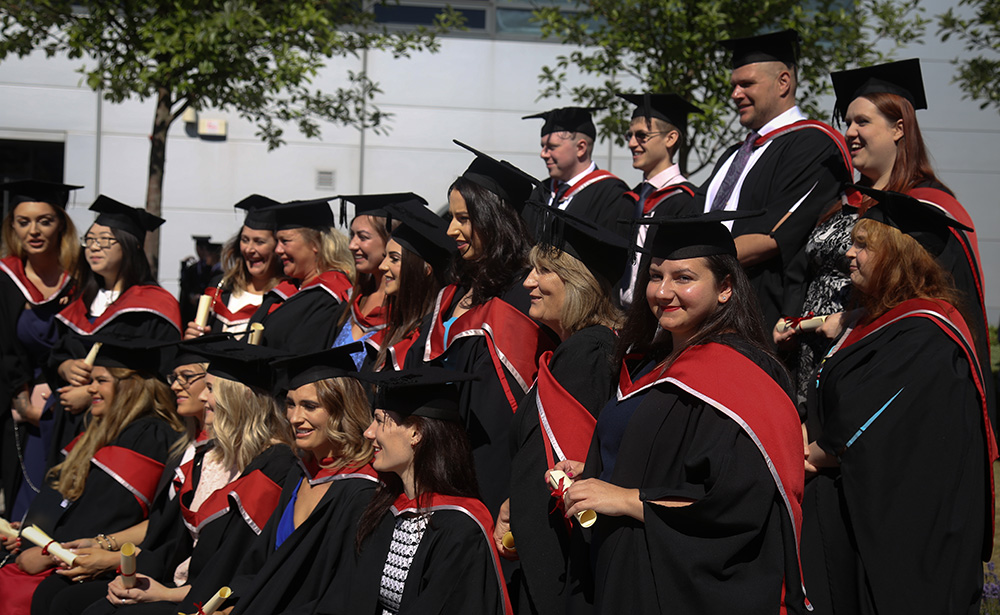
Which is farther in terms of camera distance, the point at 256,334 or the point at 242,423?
the point at 256,334

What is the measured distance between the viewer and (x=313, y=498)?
4246 mm

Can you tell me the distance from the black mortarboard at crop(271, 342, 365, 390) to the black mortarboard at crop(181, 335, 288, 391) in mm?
401

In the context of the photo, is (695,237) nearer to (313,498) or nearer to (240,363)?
(313,498)

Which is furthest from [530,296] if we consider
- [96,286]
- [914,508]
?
[96,286]

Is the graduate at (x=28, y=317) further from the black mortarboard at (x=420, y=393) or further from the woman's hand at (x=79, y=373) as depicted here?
the black mortarboard at (x=420, y=393)

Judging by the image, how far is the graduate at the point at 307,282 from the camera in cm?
586

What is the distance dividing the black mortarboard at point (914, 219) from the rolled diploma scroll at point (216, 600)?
2.92 meters

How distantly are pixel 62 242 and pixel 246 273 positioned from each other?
4.15 feet

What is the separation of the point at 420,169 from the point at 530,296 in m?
12.0

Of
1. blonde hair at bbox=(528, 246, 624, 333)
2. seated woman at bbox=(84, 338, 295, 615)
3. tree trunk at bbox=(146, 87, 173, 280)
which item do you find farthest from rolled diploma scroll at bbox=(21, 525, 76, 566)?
tree trunk at bbox=(146, 87, 173, 280)

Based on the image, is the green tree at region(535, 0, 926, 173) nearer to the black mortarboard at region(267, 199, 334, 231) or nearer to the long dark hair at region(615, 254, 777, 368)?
the black mortarboard at region(267, 199, 334, 231)

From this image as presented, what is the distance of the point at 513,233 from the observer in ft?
14.9

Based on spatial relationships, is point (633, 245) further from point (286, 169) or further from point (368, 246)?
point (286, 169)

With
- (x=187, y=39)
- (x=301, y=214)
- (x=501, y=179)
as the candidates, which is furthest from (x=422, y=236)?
(x=187, y=39)
